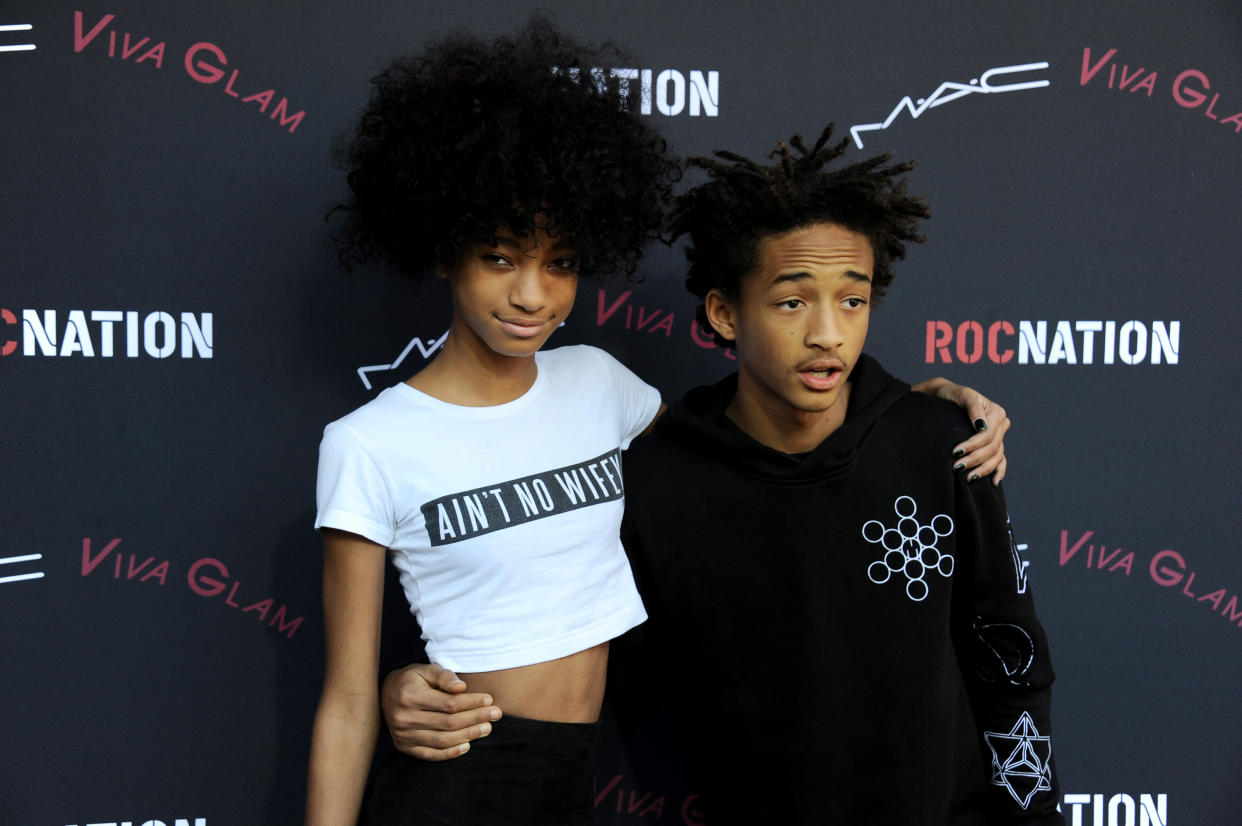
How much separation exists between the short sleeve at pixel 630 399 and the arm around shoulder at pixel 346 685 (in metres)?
0.42

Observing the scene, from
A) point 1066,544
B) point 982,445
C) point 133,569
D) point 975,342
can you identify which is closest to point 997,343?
point 975,342

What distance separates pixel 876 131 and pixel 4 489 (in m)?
1.62

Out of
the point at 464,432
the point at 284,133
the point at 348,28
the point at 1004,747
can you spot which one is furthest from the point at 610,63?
the point at 1004,747

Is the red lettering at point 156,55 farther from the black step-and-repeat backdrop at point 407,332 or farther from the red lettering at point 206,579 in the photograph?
the red lettering at point 206,579

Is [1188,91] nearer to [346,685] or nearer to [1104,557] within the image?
[1104,557]

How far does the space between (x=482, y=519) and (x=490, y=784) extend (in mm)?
327

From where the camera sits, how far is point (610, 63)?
151cm

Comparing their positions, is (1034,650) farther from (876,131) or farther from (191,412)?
(191,412)

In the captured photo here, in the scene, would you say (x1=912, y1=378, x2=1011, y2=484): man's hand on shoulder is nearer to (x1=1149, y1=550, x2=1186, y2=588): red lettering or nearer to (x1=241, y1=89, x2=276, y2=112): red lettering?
(x1=1149, y1=550, x2=1186, y2=588): red lettering

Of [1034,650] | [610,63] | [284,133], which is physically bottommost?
[1034,650]

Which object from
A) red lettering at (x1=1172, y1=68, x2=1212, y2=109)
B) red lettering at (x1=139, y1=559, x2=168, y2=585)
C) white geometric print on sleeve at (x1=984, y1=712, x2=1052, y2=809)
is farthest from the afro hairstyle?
red lettering at (x1=1172, y1=68, x2=1212, y2=109)

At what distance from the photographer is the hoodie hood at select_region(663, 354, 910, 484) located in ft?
3.91

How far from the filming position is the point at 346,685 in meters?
1.09

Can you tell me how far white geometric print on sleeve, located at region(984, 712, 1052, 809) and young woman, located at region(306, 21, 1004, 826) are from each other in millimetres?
372
